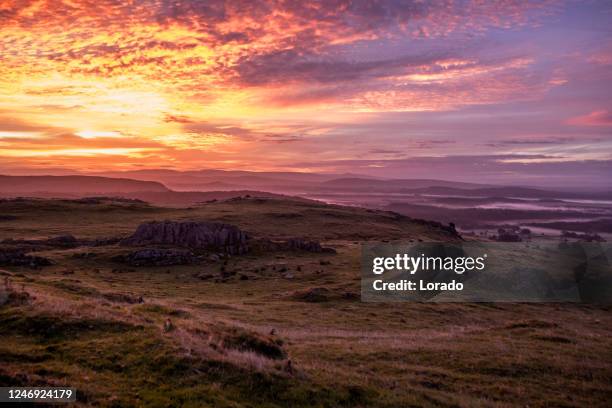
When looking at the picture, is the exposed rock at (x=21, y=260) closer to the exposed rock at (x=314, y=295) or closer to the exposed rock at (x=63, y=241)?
the exposed rock at (x=63, y=241)

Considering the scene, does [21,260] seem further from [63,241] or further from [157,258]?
[63,241]

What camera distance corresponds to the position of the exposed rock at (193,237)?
83.9 m

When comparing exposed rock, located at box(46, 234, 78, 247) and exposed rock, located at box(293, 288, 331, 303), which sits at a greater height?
exposed rock, located at box(46, 234, 78, 247)

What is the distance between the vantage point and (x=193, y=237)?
3346 inches

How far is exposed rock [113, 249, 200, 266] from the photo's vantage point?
237ft

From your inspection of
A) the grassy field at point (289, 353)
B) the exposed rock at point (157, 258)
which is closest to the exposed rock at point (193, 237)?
the exposed rock at point (157, 258)

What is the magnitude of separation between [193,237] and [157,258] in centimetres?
1232

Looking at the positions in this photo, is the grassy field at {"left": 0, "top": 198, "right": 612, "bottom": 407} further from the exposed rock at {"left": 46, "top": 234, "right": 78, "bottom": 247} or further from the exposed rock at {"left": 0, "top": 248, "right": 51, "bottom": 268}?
the exposed rock at {"left": 46, "top": 234, "right": 78, "bottom": 247}

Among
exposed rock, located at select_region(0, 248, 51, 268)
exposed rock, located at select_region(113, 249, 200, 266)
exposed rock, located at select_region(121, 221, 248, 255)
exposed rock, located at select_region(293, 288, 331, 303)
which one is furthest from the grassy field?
exposed rock, located at select_region(121, 221, 248, 255)

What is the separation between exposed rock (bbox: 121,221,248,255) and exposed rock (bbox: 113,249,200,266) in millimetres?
6862

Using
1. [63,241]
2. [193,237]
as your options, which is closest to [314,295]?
[193,237]

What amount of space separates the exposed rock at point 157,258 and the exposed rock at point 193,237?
6.86 m

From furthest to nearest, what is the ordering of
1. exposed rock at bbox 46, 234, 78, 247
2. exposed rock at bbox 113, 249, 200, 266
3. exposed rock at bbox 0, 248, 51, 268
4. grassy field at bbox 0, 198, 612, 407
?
exposed rock at bbox 46, 234, 78, 247, exposed rock at bbox 113, 249, 200, 266, exposed rock at bbox 0, 248, 51, 268, grassy field at bbox 0, 198, 612, 407

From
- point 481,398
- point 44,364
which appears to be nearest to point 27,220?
point 44,364
